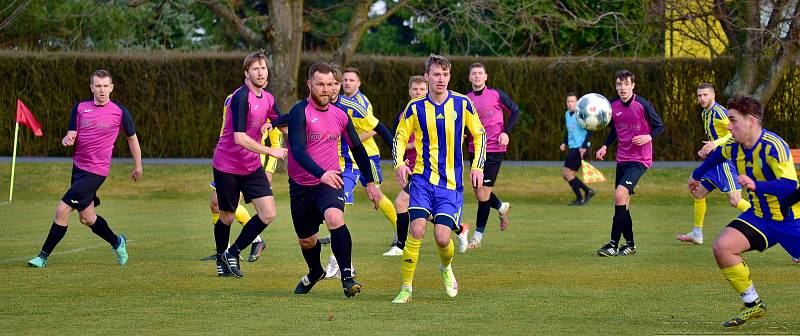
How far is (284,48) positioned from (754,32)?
9591mm

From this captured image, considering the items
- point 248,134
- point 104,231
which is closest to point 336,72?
point 248,134

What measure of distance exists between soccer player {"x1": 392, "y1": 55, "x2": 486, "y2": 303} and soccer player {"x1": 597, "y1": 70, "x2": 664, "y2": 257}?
3807 mm

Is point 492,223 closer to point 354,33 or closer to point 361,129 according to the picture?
point 361,129

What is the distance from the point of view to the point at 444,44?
134 ft

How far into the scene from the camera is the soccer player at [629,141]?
45.5ft

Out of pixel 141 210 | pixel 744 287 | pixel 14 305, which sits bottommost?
pixel 141 210

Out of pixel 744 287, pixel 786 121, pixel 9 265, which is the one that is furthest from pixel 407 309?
pixel 786 121

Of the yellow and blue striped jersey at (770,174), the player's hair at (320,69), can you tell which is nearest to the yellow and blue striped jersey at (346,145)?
the player's hair at (320,69)

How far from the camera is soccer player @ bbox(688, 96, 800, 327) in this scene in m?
8.63

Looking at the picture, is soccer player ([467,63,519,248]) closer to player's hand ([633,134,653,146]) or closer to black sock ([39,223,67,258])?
player's hand ([633,134,653,146])

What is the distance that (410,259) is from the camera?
10.1 meters

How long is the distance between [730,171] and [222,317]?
6661 millimetres

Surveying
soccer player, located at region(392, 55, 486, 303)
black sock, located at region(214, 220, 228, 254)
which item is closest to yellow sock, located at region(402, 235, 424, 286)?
soccer player, located at region(392, 55, 486, 303)

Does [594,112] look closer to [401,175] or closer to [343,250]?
[401,175]
